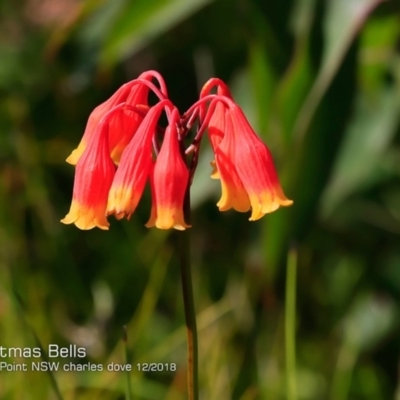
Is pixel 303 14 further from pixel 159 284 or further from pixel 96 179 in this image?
pixel 96 179

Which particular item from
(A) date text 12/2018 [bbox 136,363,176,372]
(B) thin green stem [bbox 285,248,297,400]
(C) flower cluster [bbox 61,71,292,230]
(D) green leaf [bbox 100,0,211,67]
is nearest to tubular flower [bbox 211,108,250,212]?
(C) flower cluster [bbox 61,71,292,230]

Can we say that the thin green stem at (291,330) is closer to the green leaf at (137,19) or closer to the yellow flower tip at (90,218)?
the yellow flower tip at (90,218)

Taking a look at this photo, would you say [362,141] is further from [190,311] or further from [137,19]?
[190,311]

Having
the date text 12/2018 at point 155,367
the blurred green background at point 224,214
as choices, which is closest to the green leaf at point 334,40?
the blurred green background at point 224,214

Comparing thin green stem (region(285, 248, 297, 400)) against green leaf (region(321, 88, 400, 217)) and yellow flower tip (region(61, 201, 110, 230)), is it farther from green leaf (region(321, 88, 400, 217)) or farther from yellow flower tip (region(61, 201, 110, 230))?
green leaf (region(321, 88, 400, 217))

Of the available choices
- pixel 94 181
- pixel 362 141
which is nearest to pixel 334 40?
pixel 362 141

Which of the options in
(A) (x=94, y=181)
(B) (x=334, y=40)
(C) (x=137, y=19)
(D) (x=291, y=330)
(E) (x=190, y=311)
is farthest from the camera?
(C) (x=137, y=19)

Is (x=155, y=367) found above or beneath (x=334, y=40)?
beneath
